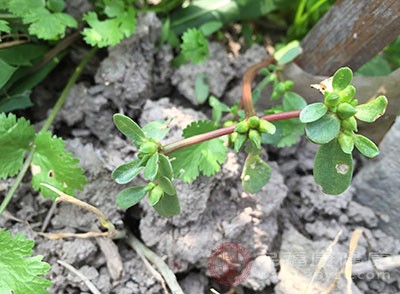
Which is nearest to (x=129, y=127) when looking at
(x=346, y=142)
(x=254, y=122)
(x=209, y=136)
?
(x=209, y=136)

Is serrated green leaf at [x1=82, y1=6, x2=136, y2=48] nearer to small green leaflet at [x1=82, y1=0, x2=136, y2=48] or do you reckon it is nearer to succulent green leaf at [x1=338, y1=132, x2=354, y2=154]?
small green leaflet at [x1=82, y1=0, x2=136, y2=48]

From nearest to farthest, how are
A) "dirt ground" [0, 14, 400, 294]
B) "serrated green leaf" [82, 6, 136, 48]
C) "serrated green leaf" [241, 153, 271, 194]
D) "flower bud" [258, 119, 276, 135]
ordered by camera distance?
"flower bud" [258, 119, 276, 135] → "serrated green leaf" [241, 153, 271, 194] → "dirt ground" [0, 14, 400, 294] → "serrated green leaf" [82, 6, 136, 48]

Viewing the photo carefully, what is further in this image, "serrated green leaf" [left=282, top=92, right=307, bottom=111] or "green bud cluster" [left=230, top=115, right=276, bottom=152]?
"serrated green leaf" [left=282, top=92, right=307, bottom=111]

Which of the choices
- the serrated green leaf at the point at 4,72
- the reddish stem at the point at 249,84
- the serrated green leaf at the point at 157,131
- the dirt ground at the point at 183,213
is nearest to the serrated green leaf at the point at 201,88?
the dirt ground at the point at 183,213

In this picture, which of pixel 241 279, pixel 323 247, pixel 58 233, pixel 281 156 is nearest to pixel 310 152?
pixel 281 156

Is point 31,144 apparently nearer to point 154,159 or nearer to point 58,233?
point 58,233

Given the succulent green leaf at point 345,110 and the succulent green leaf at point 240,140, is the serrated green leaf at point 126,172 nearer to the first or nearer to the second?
the succulent green leaf at point 240,140

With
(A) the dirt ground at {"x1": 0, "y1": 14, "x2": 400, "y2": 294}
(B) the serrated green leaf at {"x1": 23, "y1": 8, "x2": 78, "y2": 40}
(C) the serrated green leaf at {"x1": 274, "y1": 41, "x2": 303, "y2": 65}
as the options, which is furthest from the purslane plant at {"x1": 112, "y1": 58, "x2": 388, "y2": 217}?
(B) the serrated green leaf at {"x1": 23, "y1": 8, "x2": 78, "y2": 40}
